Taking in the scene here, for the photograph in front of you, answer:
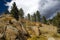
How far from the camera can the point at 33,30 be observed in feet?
305

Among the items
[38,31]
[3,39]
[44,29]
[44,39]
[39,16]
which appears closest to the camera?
[3,39]

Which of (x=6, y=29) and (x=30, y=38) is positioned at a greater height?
(x=6, y=29)

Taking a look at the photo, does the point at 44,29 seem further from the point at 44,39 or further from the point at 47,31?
the point at 44,39

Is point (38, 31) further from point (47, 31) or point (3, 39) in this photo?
point (3, 39)

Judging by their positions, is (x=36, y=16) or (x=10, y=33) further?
(x=36, y=16)

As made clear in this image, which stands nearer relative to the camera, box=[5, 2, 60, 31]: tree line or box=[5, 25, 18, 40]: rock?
box=[5, 25, 18, 40]: rock

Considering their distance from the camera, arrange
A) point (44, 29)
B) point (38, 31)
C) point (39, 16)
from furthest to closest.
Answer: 1. point (39, 16)
2. point (44, 29)
3. point (38, 31)

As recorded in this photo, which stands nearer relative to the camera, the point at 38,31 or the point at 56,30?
the point at 38,31

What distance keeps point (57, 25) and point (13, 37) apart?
45.7 meters

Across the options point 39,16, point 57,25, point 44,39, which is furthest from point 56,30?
point 39,16

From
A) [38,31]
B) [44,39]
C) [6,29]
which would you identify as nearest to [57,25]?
[38,31]

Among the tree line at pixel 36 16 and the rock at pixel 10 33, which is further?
the tree line at pixel 36 16

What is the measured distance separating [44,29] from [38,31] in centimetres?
921

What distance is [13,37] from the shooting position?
64938 mm
